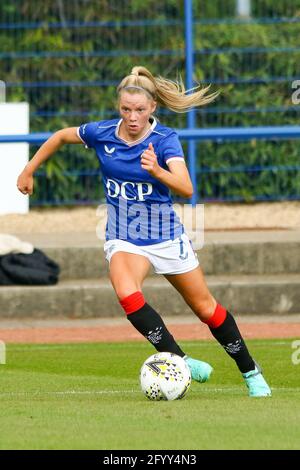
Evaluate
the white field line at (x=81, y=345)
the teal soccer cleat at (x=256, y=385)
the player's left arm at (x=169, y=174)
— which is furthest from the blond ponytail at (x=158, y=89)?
the white field line at (x=81, y=345)

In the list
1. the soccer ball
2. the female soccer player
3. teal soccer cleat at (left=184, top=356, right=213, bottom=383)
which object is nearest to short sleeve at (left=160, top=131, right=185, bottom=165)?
the female soccer player

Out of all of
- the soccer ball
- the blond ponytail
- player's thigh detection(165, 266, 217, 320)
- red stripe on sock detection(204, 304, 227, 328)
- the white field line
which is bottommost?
the white field line

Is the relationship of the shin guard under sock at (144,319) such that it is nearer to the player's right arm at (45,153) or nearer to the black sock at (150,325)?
the black sock at (150,325)

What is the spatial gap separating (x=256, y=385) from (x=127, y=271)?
1045mm

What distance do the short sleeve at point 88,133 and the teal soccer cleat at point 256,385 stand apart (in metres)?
1.69

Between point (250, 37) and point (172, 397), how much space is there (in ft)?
29.9

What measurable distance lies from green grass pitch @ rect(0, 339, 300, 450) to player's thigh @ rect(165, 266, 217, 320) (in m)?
0.53

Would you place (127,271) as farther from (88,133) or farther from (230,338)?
(88,133)

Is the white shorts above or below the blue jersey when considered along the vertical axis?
below

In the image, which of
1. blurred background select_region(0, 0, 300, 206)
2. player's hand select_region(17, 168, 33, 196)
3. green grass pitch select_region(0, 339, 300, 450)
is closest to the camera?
green grass pitch select_region(0, 339, 300, 450)

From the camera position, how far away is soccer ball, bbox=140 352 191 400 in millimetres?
8406

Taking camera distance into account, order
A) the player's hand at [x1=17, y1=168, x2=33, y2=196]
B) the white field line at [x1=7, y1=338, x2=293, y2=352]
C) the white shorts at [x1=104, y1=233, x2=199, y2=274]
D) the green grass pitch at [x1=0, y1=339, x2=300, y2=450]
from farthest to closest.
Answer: the white field line at [x1=7, y1=338, x2=293, y2=352], the player's hand at [x1=17, y1=168, x2=33, y2=196], the white shorts at [x1=104, y1=233, x2=199, y2=274], the green grass pitch at [x1=0, y1=339, x2=300, y2=450]

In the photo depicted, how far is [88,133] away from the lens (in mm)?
9000

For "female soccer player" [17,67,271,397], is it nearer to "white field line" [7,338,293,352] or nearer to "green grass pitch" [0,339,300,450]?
"green grass pitch" [0,339,300,450]
